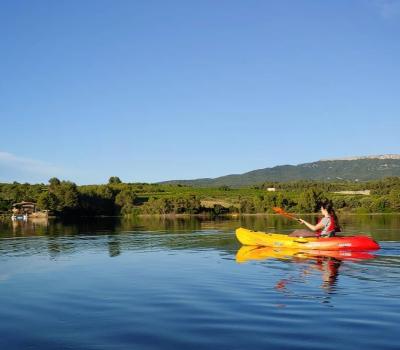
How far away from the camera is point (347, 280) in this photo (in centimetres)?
1698

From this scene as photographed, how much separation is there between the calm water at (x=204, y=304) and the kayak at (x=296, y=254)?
0.53m

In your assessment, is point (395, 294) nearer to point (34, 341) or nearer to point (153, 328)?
point (153, 328)

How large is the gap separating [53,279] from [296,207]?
10448cm

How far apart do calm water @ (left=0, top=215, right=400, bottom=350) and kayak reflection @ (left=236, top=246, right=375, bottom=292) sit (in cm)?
12

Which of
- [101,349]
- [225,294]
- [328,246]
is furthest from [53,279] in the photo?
[328,246]

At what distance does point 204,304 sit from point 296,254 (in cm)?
1310

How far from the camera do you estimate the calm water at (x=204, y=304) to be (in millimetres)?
10256

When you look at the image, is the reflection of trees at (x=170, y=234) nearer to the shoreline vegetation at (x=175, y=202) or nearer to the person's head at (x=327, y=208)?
the person's head at (x=327, y=208)

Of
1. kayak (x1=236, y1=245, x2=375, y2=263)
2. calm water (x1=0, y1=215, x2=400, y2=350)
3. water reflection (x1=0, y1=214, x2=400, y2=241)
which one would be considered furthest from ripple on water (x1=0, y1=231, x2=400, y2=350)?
water reflection (x1=0, y1=214, x2=400, y2=241)

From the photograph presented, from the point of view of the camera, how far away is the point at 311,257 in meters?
24.4

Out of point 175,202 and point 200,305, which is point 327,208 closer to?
point 200,305

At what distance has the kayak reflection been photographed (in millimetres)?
19328

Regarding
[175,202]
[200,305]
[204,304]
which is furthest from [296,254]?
[175,202]

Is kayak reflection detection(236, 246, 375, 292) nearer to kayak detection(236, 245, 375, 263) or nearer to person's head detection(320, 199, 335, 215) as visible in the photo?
kayak detection(236, 245, 375, 263)
